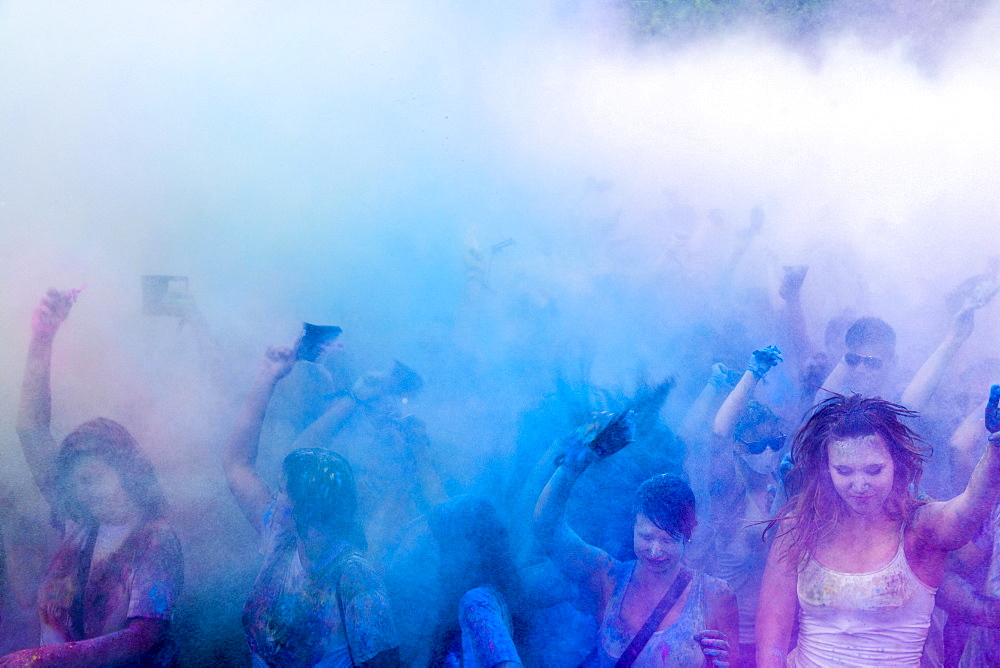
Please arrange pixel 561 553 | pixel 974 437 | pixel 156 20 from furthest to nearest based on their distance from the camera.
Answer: pixel 156 20, pixel 974 437, pixel 561 553

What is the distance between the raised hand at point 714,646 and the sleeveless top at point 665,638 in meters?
0.02

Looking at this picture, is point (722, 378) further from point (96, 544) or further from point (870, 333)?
point (96, 544)

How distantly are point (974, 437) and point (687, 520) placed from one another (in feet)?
4.87

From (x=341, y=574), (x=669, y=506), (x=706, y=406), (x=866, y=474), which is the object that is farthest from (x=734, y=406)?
(x=341, y=574)

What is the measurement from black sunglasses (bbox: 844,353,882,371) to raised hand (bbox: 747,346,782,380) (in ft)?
2.31

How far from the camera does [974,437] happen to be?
2498 mm

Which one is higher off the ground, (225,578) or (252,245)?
(252,245)

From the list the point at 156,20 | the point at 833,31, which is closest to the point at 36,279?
the point at 156,20

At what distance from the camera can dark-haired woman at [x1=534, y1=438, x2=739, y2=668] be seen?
205cm

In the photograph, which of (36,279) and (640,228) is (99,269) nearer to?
(36,279)

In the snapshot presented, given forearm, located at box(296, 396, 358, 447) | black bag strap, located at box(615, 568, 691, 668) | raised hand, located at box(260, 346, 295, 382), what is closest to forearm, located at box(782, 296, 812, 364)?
black bag strap, located at box(615, 568, 691, 668)

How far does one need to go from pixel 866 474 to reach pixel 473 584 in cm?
163

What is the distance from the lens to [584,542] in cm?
234

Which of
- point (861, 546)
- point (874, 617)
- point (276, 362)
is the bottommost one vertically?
point (874, 617)
